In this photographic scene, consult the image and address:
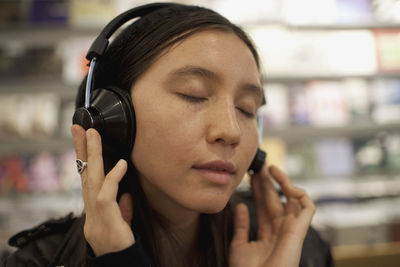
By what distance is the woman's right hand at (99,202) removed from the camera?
534 mm

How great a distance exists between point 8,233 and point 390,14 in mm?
3047

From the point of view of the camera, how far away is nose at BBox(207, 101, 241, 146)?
585 millimetres

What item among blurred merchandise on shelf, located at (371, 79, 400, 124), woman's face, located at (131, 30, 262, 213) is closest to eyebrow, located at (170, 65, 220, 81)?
woman's face, located at (131, 30, 262, 213)

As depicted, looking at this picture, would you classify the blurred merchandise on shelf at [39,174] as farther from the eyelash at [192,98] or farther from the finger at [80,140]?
the eyelash at [192,98]

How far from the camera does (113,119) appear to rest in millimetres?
603

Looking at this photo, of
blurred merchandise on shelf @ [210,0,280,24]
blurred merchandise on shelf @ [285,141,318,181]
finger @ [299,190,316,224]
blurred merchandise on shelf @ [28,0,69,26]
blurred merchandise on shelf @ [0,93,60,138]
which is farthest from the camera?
blurred merchandise on shelf @ [285,141,318,181]

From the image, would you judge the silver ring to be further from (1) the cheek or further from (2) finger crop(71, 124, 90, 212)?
(1) the cheek

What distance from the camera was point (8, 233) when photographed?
1695mm

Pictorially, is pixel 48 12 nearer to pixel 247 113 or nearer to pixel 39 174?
pixel 39 174

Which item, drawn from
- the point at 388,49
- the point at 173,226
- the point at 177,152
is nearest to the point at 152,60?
the point at 177,152

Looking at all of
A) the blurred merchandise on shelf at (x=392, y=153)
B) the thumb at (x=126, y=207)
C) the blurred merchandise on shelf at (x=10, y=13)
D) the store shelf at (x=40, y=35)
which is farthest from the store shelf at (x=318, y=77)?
the blurred merchandise on shelf at (x=10, y=13)

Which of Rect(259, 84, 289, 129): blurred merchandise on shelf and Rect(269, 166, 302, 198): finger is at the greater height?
Rect(269, 166, 302, 198): finger

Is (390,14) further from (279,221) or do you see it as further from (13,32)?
(13,32)

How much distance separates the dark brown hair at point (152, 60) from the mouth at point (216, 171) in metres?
0.22
